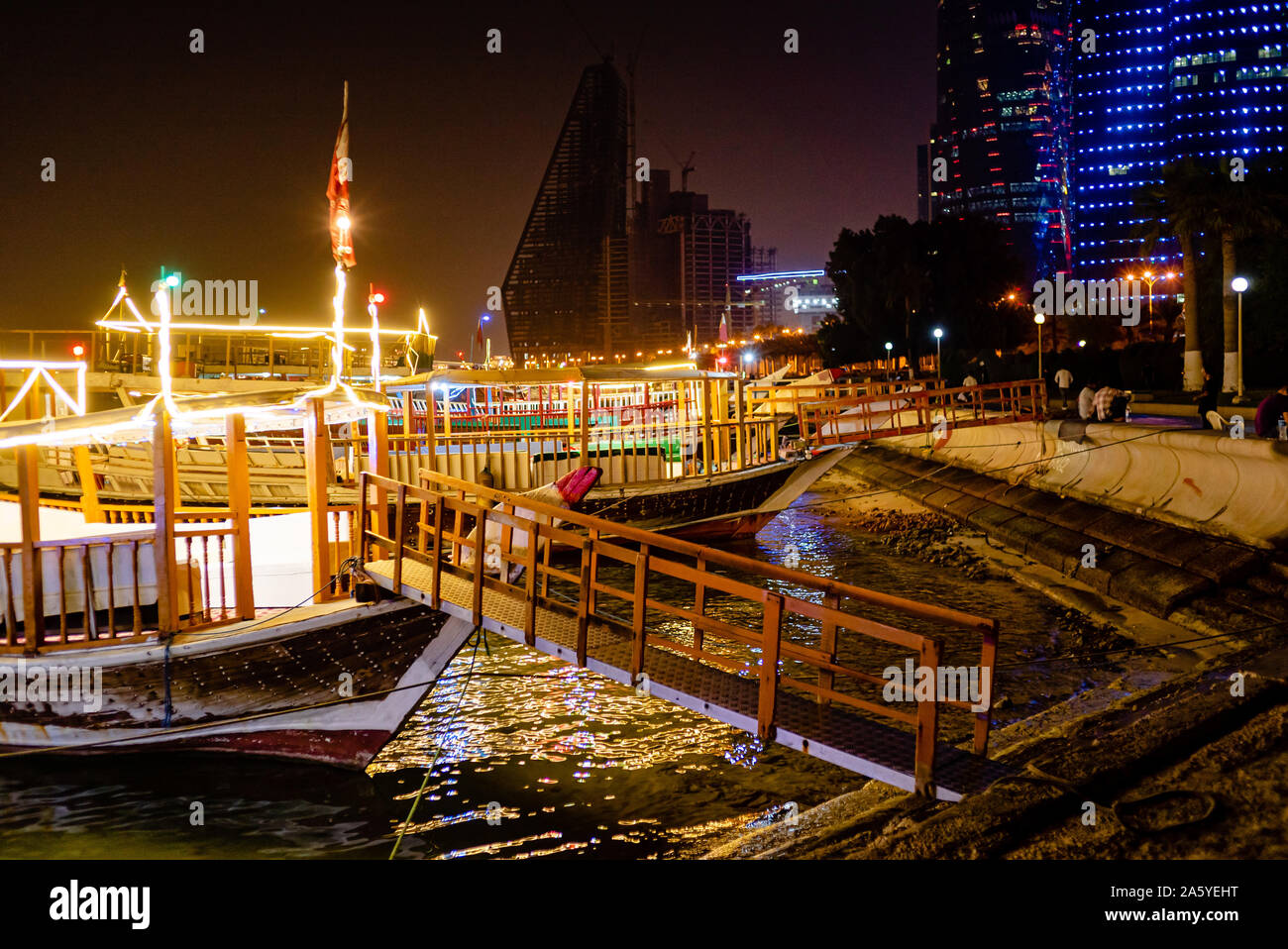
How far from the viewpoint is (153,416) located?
7.64 metres

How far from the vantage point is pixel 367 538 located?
9258 millimetres

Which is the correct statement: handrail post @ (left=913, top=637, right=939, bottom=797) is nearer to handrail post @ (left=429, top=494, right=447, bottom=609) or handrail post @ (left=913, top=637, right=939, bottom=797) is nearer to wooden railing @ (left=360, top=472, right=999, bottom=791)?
wooden railing @ (left=360, top=472, right=999, bottom=791)

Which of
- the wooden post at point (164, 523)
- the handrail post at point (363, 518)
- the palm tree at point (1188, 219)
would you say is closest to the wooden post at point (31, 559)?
the wooden post at point (164, 523)

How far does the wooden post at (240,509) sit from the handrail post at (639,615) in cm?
377

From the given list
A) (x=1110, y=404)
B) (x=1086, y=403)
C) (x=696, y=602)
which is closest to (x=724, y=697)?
(x=696, y=602)

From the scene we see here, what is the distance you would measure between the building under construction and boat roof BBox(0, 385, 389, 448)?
137706 millimetres

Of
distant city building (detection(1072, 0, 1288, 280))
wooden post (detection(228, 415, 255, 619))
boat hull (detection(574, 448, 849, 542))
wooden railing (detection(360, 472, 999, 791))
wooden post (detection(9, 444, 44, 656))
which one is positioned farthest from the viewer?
distant city building (detection(1072, 0, 1288, 280))

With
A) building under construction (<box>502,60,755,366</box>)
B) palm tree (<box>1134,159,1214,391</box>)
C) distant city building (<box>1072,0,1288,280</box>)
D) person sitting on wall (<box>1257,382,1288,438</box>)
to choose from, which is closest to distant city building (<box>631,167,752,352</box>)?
building under construction (<box>502,60,755,366</box>)

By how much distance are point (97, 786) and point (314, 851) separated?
2.71m

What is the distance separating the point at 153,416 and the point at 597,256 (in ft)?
504
